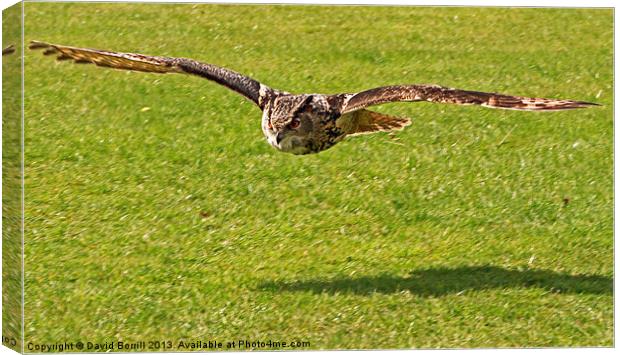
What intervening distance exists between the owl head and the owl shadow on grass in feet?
5.80

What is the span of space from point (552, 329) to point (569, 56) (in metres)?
4.49

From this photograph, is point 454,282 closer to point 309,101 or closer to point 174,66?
point 309,101

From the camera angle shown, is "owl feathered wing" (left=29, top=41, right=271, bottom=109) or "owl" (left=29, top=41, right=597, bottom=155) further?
"owl feathered wing" (left=29, top=41, right=271, bottom=109)

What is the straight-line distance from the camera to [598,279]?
15.7 m

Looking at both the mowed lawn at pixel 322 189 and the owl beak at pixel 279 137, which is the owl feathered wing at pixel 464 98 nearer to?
the owl beak at pixel 279 137

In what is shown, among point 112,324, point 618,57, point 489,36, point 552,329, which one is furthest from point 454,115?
point 112,324

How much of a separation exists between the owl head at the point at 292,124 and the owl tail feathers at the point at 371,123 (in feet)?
1.68

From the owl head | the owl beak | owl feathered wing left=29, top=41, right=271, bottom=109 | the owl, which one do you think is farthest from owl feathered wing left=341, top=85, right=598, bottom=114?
owl feathered wing left=29, top=41, right=271, bottom=109

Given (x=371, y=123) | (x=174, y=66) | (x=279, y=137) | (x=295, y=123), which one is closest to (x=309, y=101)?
(x=295, y=123)

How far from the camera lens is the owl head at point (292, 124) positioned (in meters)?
13.9

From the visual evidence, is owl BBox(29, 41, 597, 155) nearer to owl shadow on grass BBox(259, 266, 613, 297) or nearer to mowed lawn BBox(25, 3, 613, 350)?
mowed lawn BBox(25, 3, 613, 350)

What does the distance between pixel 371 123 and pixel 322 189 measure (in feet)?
6.52

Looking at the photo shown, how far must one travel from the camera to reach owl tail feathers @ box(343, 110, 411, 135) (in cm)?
1451

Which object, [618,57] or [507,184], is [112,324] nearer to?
[507,184]
